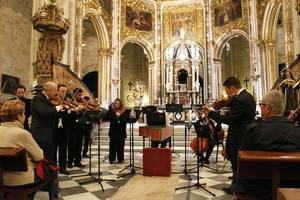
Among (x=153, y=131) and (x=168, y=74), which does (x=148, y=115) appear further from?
(x=168, y=74)

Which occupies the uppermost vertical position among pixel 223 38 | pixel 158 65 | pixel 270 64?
pixel 223 38

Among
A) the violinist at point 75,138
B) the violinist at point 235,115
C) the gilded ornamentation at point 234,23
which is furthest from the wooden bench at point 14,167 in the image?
the gilded ornamentation at point 234,23

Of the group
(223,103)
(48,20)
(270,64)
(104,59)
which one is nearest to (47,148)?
(223,103)

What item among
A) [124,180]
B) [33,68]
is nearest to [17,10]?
[33,68]

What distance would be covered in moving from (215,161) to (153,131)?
7.75 ft

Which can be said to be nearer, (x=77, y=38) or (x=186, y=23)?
(x=77, y=38)

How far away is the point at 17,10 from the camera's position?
40.1 ft

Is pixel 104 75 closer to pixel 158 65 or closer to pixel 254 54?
pixel 158 65

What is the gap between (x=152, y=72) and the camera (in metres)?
19.2

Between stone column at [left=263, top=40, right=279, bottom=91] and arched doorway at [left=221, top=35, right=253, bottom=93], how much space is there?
6258 millimetres

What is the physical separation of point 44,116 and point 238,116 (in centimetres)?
275

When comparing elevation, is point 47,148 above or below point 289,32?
below

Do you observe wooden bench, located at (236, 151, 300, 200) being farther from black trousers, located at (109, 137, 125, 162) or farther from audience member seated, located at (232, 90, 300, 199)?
black trousers, located at (109, 137, 125, 162)

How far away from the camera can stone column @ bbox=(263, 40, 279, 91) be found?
14938mm
